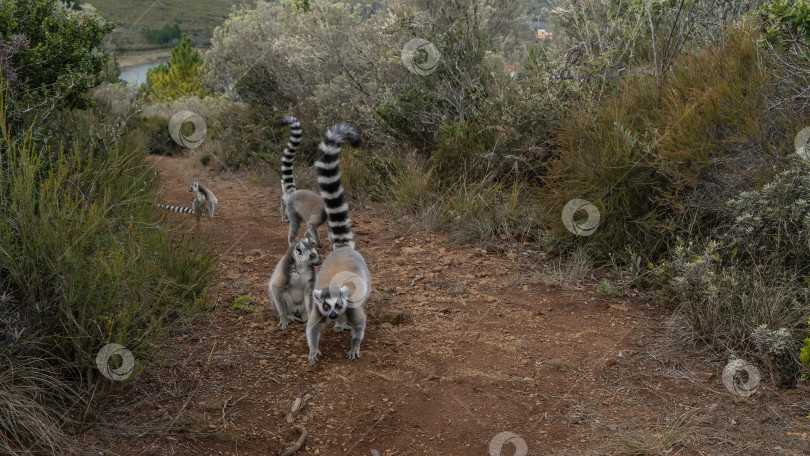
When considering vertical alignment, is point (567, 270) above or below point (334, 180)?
below

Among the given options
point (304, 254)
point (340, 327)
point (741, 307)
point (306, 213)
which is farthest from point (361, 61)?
point (741, 307)

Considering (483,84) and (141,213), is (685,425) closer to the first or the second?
(141,213)

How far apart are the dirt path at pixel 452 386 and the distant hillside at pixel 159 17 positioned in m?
24.9

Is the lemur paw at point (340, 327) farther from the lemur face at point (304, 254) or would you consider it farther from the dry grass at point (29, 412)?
the dry grass at point (29, 412)

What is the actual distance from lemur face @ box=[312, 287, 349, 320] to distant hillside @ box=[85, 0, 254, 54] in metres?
25.5

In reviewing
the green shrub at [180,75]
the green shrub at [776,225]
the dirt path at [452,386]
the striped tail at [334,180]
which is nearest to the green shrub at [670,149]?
the green shrub at [776,225]

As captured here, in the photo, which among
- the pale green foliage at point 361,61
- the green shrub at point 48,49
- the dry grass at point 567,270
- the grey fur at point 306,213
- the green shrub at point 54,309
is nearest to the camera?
the green shrub at point 54,309

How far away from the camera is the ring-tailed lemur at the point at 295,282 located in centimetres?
514

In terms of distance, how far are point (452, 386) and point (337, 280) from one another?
1.17 m

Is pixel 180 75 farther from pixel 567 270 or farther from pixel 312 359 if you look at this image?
pixel 312 359

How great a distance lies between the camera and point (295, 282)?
17.0 feet

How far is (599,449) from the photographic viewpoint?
3619 millimetres

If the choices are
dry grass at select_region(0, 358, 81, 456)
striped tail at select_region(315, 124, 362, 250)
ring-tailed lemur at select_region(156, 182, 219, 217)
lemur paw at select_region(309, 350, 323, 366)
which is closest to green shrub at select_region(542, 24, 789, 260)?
striped tail at select_region(315, 124, 362, 250)

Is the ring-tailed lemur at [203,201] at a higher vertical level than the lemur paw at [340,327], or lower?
lower
